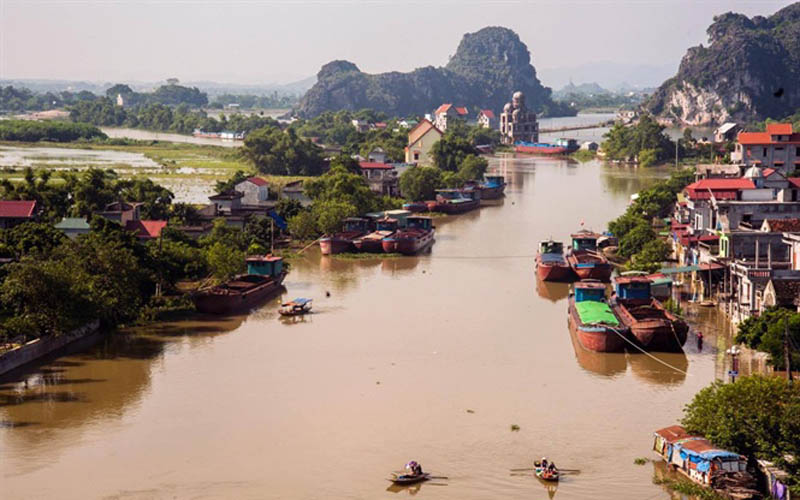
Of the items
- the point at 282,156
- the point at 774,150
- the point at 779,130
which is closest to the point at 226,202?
the point at 282,156

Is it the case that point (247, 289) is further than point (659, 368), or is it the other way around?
point (247, 289)

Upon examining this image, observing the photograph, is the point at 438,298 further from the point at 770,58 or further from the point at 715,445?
the point at 770,58

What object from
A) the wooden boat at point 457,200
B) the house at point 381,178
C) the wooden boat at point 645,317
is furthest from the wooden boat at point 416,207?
the wooden boat at point 645,317

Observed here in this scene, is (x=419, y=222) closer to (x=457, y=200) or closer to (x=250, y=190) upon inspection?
Answer: (x=250, y=190)

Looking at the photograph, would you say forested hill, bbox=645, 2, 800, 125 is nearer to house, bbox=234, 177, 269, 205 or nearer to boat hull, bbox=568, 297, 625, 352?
house, bbox=234, 177, 269, 205

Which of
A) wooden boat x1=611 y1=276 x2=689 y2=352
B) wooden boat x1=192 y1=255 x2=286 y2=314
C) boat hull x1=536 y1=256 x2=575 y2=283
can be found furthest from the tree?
wooden boat x1=611 y1=276 x2=689 y2=352

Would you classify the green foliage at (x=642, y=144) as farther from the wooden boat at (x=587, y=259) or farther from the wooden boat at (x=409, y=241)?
the wooden boat at (x=587, y=259)

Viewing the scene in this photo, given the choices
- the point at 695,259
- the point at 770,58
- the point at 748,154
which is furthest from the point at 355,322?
the point at 770,58
